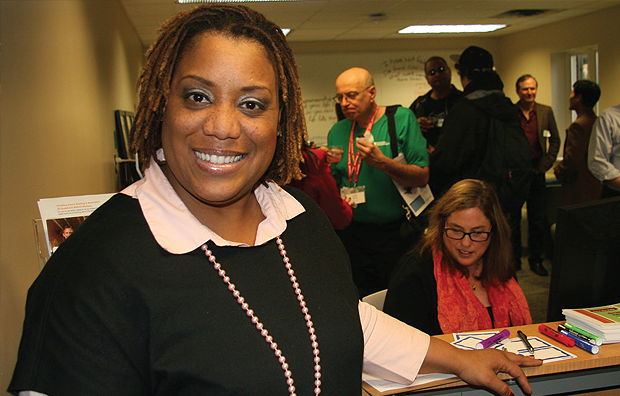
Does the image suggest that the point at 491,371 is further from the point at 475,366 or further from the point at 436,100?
the point at 436,100

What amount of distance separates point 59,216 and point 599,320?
4.83ft

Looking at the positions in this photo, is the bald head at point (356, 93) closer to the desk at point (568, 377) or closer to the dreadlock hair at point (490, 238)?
the dreadlock hair at point (490, 238)

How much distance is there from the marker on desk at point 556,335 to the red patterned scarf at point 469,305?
0.35m

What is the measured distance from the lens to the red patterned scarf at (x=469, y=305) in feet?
6.07

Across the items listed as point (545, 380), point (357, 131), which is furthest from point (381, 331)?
point (357, 131)

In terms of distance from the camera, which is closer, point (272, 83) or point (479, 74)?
point (272, 83)

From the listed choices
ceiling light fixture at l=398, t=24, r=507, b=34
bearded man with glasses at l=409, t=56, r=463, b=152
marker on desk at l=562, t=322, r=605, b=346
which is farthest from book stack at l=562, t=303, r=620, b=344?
ceiling light fixture at l=398, t=24, r=507, b=34

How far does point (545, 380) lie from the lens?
1314mm

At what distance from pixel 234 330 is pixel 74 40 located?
7.31 feet

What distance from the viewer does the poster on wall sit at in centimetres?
119

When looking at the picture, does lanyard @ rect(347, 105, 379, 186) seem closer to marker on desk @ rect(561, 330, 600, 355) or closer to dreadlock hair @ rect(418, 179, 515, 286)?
dreadlock hair @ rect(418, 179, 515, 286)

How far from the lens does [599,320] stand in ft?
4.65

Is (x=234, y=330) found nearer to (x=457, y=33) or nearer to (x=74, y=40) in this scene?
(x=74, y=40)

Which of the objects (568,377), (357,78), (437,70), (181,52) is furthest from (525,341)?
(437,70)
